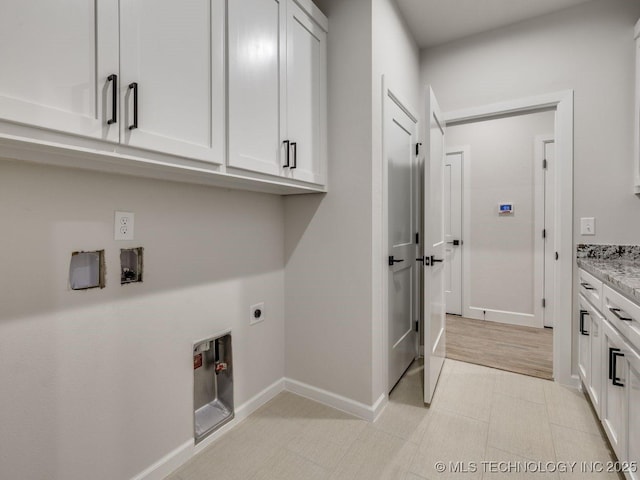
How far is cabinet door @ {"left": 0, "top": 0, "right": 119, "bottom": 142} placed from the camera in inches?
29.9

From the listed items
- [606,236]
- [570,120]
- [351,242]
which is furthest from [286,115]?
[606,236]

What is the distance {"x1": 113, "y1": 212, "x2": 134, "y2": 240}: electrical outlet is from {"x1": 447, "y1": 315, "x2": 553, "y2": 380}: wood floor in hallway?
2.65m

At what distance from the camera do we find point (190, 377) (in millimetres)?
1594

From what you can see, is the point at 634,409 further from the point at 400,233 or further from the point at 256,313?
the point at 256,313

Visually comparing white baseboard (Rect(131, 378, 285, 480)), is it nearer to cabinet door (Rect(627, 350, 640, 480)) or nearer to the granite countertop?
cabinet door (Rect(627, 350, 640, 480))

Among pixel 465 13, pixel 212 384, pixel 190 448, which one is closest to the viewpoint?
pixel 190 448

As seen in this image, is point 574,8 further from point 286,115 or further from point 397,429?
point 397,429

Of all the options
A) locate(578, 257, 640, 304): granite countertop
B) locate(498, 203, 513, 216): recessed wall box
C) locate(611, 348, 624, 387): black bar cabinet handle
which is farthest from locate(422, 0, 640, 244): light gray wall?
locate(498, 203, 513, 216): recessed wall box

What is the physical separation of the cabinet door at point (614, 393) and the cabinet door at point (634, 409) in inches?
2.0

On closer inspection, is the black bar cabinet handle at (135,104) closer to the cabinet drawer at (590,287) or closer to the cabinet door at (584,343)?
the cabinet drawer at (590,287)

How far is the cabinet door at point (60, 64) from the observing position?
0.76 meters

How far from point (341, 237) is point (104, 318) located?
1.25m

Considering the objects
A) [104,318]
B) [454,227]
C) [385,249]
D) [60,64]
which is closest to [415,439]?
[385,249]

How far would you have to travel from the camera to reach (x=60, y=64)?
32.9 inches
